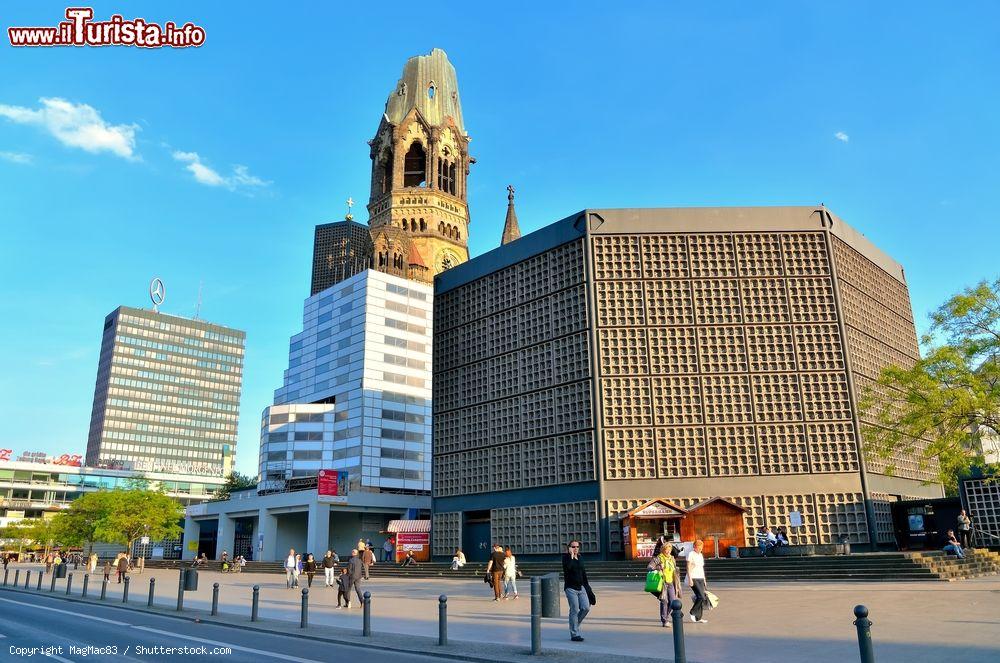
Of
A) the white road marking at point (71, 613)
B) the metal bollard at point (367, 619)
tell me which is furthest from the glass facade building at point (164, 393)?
the metal bollard at point (367, 619)

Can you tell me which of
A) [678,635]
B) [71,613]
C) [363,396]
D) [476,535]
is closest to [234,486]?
[363,396]

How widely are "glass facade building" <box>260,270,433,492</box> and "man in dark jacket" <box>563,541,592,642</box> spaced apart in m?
66.1

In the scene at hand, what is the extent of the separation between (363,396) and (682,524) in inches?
2080

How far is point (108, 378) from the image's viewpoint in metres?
171

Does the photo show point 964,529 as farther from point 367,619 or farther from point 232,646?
point 232,646

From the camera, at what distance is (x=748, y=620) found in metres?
15.8

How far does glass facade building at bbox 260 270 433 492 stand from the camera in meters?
80.8

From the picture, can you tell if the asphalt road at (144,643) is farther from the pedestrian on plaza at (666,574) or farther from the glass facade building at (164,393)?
the glass facade building at (164,393)

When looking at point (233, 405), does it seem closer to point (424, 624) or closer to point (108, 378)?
point (108, 378)

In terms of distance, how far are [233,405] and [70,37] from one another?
181 m

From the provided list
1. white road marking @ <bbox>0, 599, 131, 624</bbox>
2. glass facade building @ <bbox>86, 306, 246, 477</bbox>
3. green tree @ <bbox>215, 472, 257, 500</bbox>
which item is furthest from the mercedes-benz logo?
white road marking @ <bbox>0, 599, 131, 624</bbox>

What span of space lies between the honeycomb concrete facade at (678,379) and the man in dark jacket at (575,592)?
22520mm

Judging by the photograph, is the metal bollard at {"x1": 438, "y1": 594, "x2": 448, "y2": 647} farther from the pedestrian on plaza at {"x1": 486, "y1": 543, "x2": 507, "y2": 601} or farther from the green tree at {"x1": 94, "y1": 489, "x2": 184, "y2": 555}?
the green tree at {"x1": 94, "y1": 489, "x2": 184, "y2": 555}

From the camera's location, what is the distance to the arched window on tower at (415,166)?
10884 cm
